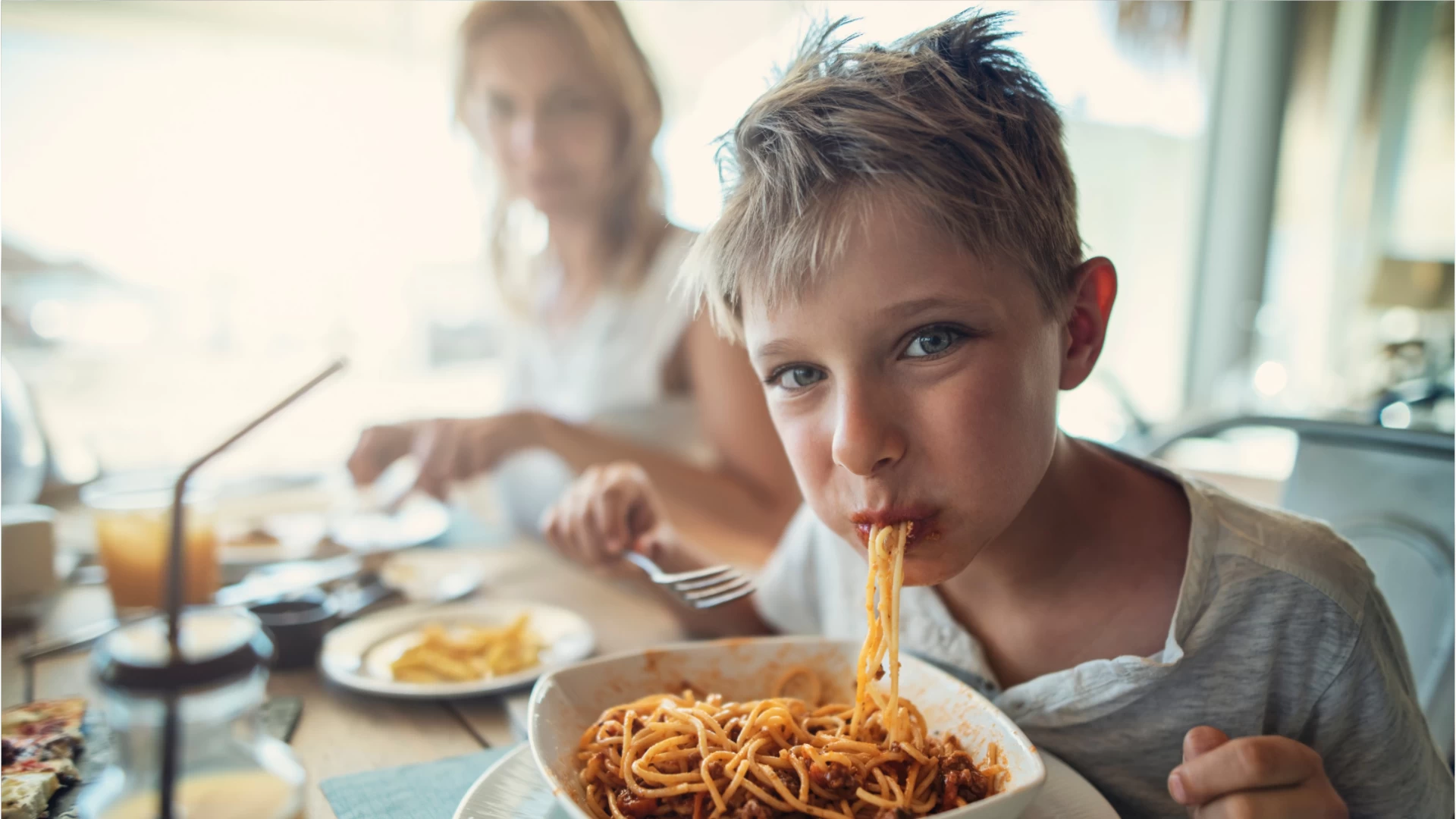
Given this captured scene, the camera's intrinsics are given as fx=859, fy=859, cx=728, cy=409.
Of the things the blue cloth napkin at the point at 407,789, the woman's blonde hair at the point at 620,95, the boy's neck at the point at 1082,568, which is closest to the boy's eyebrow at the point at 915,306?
the boy's neck at the point at 1082,568

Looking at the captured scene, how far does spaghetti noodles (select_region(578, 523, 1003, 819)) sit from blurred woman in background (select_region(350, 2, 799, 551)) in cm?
117

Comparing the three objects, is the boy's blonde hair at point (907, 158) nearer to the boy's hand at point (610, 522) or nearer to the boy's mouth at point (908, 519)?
the boy's mouth at point (908, 519)

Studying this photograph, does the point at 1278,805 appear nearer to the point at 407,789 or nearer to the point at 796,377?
the point at 796,377

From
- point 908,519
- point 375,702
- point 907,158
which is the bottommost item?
point 375,702

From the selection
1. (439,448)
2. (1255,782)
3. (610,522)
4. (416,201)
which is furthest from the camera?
→ (416,201)

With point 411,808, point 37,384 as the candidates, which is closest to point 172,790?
point 411,808

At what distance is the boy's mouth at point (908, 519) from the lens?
92cm

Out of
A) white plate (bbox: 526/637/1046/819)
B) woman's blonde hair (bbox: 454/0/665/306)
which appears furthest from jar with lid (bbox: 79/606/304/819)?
woman's blonde hair (bbox: 454/0/665/306)

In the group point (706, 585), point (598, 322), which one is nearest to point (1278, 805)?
point (706, 585)

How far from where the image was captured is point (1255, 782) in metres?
0.81

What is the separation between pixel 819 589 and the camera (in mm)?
1489

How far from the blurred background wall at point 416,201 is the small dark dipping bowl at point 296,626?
314cm

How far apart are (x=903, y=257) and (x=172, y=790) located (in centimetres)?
80

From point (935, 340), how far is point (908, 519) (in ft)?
0.64
